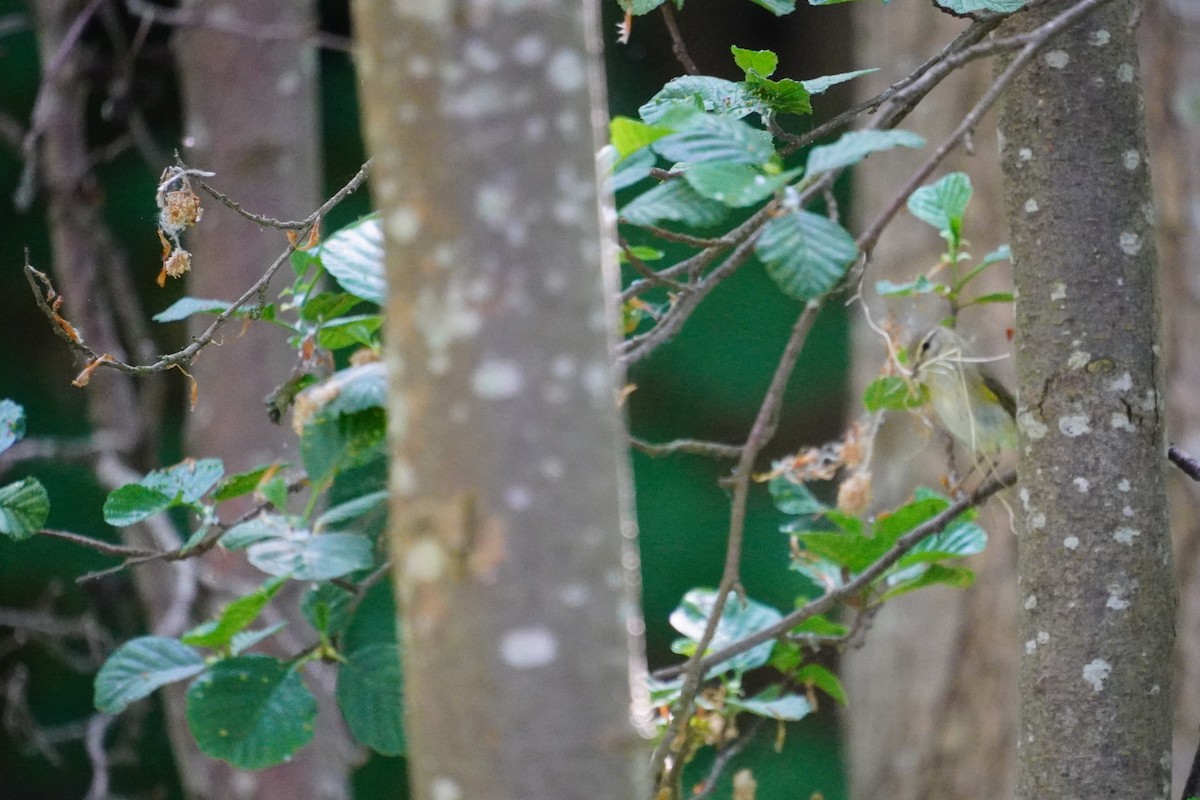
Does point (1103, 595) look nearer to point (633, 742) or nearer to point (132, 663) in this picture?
point (633, 742)

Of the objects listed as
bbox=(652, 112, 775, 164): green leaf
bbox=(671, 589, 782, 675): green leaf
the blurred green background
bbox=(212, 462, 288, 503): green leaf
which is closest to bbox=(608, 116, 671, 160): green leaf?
bbox=(652, 112, 775, 164): green leaf

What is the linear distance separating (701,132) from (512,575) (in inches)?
12.2

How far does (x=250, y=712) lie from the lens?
31.7 inches

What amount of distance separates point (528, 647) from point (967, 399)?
25.0 inches

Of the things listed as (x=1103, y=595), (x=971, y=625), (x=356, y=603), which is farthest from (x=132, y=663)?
(x=971, y=625)

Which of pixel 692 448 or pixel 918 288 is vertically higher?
pixel 918 288

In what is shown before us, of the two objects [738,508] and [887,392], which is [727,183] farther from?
[887,392]

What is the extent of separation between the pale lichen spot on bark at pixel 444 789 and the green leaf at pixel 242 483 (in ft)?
1.30

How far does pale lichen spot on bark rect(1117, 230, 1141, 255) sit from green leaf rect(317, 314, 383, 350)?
52 centimetres

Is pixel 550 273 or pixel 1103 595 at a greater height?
pixel 550 273

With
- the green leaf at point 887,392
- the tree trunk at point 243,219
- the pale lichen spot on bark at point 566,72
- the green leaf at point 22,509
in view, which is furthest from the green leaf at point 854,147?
the tree trunk at point 243,219

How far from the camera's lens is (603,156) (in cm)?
71

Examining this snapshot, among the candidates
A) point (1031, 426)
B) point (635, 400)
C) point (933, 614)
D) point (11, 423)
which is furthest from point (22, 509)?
point (635, 400)

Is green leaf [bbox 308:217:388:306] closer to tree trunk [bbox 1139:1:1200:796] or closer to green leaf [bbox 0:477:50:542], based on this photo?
green leaf [bbox 0:477:50:542]
